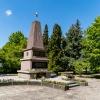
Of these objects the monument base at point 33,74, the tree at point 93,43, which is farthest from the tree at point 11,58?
the tree at point 93,43

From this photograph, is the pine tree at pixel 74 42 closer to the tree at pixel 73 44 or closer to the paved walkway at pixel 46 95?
the tree at pixel 73 44

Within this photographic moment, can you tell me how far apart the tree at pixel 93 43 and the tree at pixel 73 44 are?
25.0 ft

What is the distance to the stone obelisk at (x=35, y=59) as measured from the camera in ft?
85.5

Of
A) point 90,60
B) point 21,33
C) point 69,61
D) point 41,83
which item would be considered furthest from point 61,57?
point 21,33

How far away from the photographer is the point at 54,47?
3666 centimetres

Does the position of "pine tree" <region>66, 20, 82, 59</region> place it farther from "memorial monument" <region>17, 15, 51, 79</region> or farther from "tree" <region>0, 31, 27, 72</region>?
"tree" <region>0, 31, 27, 72</region>

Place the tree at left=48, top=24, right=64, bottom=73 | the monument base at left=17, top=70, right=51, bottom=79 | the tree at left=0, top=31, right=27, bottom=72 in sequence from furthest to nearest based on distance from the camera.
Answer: the tree at left=0, top=31, right=27, bottom=72 → the tree at left=48, top=24, right=64, bottom=73 → the monument base at left=17, top=70, right=51, bottom=79

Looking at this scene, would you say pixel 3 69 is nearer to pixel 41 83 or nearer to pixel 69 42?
pixel 69 42

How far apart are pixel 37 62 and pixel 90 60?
10308mm

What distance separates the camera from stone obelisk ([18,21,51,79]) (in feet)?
85.5

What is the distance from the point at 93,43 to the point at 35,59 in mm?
11408

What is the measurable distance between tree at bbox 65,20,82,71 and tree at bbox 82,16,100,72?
761 centimetres

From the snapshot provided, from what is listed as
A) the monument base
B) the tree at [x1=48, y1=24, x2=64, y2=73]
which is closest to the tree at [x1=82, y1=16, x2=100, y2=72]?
the monument base

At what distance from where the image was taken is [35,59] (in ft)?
86.5
